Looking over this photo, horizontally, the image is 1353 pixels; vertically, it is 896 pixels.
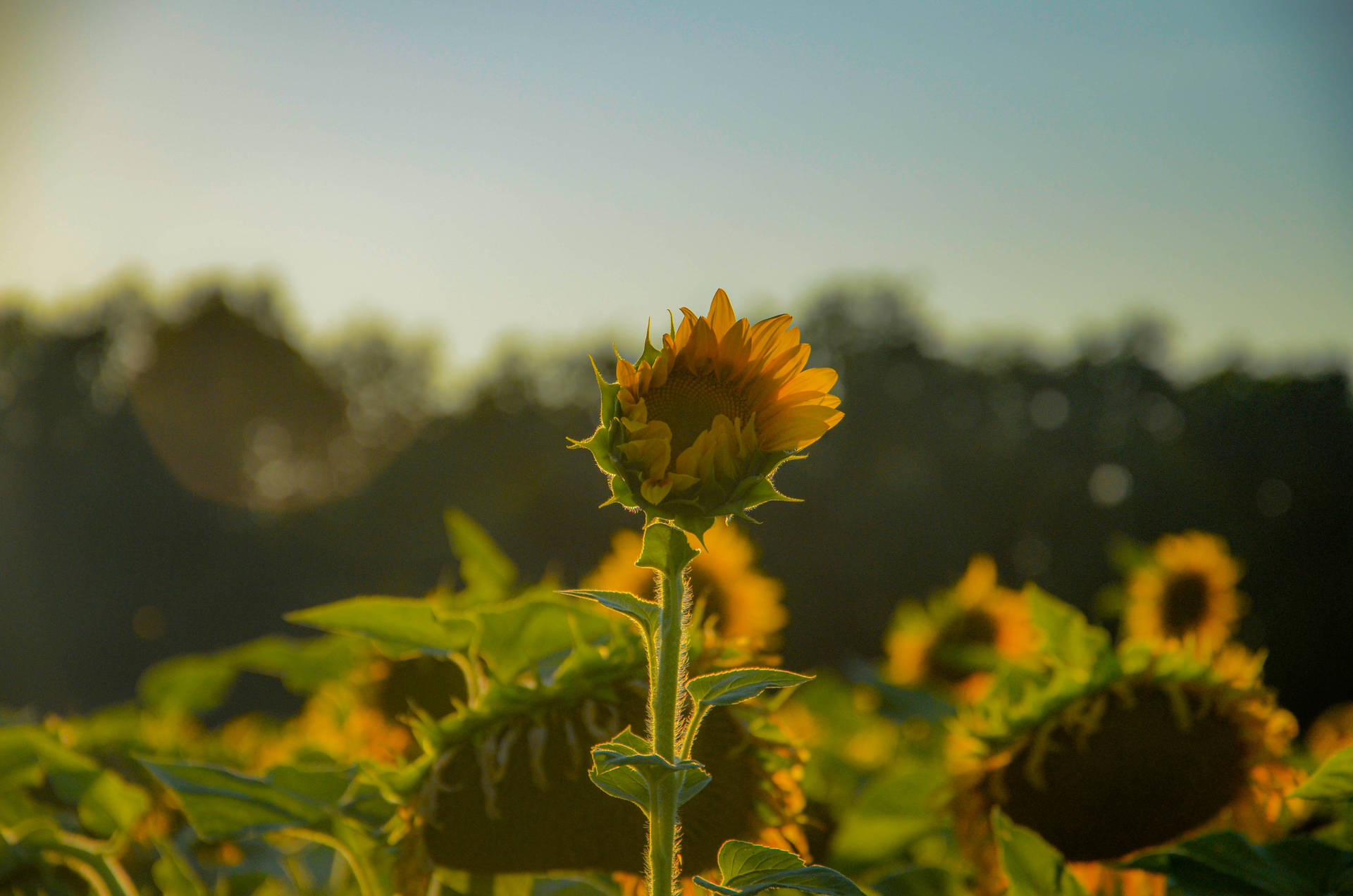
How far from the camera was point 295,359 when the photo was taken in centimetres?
2658

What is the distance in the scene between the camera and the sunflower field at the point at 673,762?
725mm

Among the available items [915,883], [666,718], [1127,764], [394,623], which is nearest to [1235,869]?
[1127,764]

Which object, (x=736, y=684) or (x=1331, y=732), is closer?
(x=736, y=684)

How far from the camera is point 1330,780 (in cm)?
99

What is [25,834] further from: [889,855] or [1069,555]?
[1069,555]

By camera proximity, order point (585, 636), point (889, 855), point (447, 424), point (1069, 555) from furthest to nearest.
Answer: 1. point (447, 424)
2. point (1069, 555)
3. point (889, 855)
4. point (585, 636)

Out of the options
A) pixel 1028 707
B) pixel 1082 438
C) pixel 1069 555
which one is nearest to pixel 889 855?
pixel 1028 707

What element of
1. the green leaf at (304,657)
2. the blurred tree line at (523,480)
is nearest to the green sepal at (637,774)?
the green leaf at (304,657)

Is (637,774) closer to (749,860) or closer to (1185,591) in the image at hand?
(749,860)

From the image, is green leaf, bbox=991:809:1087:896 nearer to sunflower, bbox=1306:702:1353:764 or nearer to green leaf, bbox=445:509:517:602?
green leaf, bbox=445:509:517:602

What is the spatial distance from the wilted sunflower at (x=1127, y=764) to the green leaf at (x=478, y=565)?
702 mm

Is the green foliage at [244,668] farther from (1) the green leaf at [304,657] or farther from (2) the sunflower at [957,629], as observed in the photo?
(2) the sunflower at [957,629]

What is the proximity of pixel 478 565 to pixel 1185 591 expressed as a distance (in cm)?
387

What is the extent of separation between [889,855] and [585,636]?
742 millimetres
